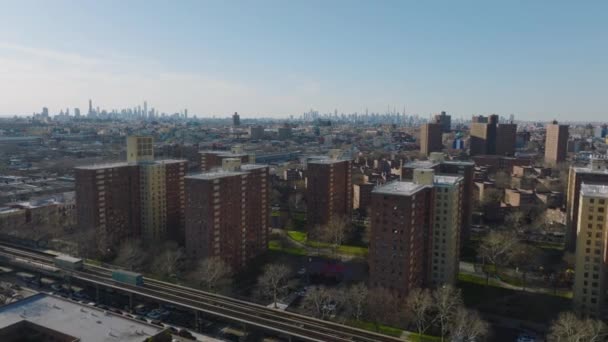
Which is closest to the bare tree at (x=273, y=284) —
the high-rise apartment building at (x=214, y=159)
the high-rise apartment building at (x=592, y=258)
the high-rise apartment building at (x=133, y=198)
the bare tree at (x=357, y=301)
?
the bare tree at (x=357, y=301)

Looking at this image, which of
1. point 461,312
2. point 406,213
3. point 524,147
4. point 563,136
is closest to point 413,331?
point 461,312

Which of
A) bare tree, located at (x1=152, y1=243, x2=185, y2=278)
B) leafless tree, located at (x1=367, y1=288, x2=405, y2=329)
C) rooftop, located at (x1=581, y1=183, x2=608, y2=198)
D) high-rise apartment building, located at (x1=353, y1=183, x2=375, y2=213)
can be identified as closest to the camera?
leafless tree, located at (x1=367, y1=288, x2=405, y2=329)

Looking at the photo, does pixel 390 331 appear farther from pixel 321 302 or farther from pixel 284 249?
pixel 284 249

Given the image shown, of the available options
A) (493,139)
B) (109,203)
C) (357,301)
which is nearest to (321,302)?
(357,301)

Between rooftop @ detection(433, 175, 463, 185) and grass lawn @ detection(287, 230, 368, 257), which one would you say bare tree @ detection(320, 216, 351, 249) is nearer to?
grass lawn @ detection(287, 230, 368, 257)

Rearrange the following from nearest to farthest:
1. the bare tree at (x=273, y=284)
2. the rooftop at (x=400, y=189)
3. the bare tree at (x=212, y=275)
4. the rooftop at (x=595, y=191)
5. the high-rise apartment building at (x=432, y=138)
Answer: the rooftop at (x=400, y=189) < the rooftop at (x=595, y=191) < the bare tree at (x=273, y=284) < the bare tree at (x=212, y=275) < the high-rise apartment building at (x=432, y=138)

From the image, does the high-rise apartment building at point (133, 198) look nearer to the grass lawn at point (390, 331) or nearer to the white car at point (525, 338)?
the grass lawn at point (390, 331)

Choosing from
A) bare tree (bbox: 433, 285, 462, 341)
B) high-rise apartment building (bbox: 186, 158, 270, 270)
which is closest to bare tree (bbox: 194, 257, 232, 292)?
high-rise apartment building (bbox: 186, 158, 270, 270)

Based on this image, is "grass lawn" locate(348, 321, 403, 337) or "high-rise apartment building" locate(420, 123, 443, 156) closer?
"grass lawn" locate(348, 321, 403, 337)
